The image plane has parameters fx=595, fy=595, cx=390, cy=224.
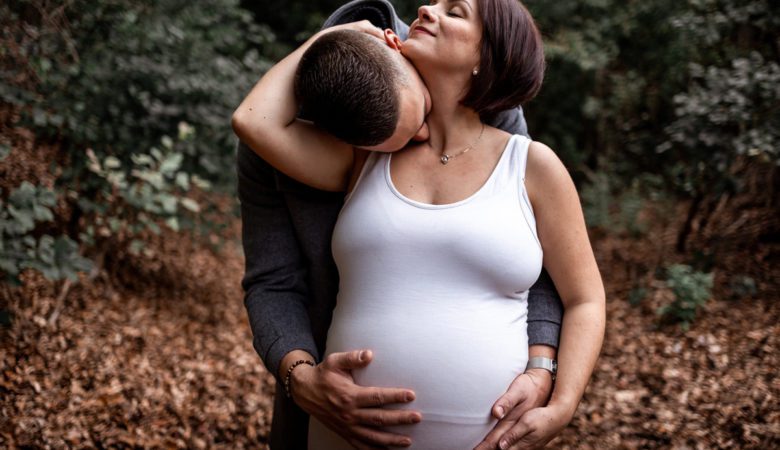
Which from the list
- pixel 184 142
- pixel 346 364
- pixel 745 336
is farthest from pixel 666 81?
pixel 346 364

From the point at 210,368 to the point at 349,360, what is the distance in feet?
8.58

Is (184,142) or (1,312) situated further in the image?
(184,142)

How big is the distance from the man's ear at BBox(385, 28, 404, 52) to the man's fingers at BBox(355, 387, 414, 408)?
2.97 ft

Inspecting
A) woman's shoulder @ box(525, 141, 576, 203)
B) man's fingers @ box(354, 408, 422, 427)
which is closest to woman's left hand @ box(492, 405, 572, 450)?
man's fingers @ box(354, 408, 422, 427)

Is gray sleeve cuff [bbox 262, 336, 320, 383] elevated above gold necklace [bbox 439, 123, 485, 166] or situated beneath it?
situated beneath

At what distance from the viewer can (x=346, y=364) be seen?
1.52 metres

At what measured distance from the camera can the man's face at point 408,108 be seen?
1.55m

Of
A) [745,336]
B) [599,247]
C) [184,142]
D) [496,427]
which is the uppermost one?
[496,427]

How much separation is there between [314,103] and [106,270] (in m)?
3.43

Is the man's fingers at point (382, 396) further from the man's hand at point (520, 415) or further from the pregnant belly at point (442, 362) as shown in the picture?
the man's hand at point (520, 415)

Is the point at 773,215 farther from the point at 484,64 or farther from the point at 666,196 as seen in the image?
the point at 484,64

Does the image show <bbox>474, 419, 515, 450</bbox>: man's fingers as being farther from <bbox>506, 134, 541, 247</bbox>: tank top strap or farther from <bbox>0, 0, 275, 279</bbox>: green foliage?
<bbox>0, 0, 275, 279</bbox>: green foliage

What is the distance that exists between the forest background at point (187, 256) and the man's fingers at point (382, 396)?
6.28 ft

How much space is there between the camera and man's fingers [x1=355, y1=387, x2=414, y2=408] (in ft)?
4.85
